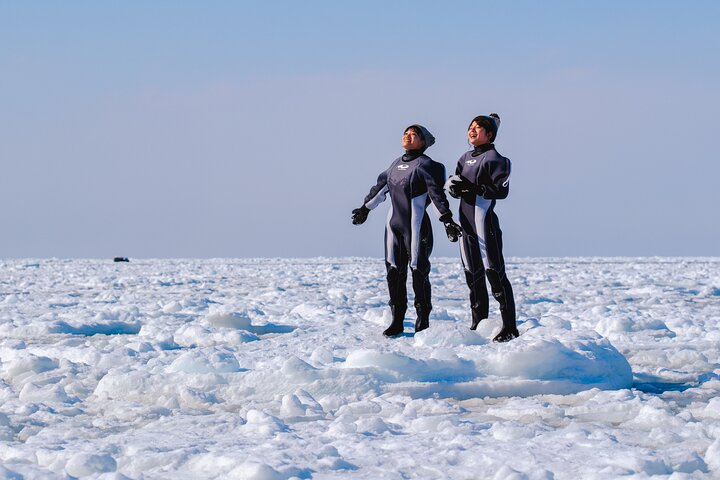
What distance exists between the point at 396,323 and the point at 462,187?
116cm

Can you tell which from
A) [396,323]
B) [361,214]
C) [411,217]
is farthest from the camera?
[361,214]

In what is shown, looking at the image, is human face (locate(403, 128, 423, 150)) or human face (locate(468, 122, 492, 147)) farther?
human face (locate(403, 128, 423, 150))

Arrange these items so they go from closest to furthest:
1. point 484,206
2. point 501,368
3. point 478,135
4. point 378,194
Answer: point 501,368 → point 484,206 → point 478,135 → point 378,194

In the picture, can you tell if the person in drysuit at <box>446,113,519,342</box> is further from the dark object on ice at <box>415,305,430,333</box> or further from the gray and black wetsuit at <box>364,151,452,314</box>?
the dark object on ice at <box>415,305,430,333</box>

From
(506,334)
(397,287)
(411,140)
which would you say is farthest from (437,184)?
(506,334)

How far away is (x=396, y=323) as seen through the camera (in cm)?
627

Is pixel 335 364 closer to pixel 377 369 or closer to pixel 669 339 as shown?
pixel 377 369

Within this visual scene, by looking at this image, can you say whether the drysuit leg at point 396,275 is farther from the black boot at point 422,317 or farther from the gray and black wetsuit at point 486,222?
the gray and black wetsuit at point 486,222

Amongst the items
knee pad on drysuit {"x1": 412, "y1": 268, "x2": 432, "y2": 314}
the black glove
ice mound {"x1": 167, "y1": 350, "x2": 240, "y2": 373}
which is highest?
the black glove

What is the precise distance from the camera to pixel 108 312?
31.0ft

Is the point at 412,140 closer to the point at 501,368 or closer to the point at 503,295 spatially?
the point at 503,295

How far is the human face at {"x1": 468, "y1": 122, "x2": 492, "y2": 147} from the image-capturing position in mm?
5875

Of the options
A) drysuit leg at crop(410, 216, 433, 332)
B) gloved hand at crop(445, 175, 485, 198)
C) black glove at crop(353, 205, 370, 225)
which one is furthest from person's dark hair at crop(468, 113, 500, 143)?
black glove at crop(353, 205, 370, 225)

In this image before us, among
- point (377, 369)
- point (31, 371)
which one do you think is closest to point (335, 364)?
point (377, 369)
